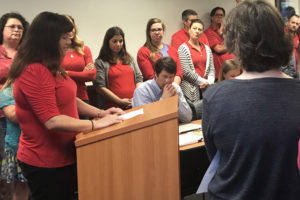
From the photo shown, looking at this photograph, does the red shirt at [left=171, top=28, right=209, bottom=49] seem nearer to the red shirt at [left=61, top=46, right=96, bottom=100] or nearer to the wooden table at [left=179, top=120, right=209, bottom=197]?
the red shirt at [left=61, top=46, right=96, bottom=100]

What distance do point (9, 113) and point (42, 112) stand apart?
0.83m

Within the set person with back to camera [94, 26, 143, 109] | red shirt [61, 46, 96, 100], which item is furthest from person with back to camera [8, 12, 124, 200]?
person with back to camera [94, 26, 143, 109]

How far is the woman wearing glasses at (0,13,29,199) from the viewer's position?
7.02 ft

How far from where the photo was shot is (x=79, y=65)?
3.31 m

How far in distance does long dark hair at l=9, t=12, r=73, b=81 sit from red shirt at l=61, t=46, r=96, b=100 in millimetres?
1705

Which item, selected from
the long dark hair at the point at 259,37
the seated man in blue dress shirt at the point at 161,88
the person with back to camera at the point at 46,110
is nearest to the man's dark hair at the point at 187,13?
the seated man in blue dress shirt at the point at 161,88

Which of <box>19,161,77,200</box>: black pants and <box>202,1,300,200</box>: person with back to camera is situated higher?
<box>202,1,300,200</box>: person with back to camera

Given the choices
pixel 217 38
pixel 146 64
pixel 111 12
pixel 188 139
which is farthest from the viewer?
pixel 217 38

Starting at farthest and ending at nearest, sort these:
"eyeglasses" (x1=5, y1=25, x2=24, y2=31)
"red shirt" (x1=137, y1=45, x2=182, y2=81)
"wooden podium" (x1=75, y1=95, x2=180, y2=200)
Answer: "red shirt" (x1=137, y1=45, x2=182, y2=81) → "eyeglasses" (x1=5, y1=25, x2=24, y2=31) → "wooden podium" (x1=75, y1=95, x2=180, y2=200)

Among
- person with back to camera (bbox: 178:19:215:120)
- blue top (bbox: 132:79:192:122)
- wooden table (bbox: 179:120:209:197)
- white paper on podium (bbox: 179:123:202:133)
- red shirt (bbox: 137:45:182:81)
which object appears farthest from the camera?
person with back to camera (bbox: 178:19:215:120)

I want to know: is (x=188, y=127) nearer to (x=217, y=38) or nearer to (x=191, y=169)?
(x=191, y=169)

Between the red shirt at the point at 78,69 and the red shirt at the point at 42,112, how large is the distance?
5.48 ft

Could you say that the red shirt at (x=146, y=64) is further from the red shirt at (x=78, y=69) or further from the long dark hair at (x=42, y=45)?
the long dark hair at (x=42, y=45)

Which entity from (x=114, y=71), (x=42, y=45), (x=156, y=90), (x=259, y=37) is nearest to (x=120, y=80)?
(x=114, y=71)
